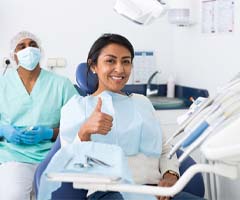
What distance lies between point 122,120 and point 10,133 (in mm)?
613

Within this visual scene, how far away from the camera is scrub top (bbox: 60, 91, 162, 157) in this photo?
1.62 m

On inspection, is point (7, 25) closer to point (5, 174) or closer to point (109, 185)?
point (5, 174)

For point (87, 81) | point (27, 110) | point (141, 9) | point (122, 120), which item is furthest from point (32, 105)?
point (141, 9)

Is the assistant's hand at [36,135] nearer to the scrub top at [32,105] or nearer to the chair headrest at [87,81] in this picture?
the scrub top at [32,105]

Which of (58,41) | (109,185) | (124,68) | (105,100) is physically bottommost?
(109,185)

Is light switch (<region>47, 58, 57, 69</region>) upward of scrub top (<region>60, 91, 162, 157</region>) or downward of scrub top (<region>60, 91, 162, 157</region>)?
upward

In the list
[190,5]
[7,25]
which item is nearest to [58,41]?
[7,25]

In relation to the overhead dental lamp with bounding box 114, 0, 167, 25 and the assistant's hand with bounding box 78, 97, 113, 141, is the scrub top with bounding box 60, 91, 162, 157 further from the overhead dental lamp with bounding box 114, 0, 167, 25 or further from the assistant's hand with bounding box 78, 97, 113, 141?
the overhead dental lamp with bounding box 114, 0, 167, 25

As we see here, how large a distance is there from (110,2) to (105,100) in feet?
4.03

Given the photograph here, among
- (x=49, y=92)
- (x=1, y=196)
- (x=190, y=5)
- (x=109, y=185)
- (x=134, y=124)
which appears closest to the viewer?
(x=109, y=185)

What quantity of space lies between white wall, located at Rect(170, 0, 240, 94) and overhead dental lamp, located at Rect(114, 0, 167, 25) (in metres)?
0.63

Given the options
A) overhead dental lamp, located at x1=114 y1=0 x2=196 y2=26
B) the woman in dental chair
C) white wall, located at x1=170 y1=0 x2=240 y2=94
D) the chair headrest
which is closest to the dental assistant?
the chair headrest

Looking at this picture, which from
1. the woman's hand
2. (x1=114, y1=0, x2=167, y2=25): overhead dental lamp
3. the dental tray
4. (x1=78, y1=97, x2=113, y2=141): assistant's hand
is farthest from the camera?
(x1=114, y1=0, x2=167, y2=25): overhead dental lamp

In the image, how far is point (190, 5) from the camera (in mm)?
2584
